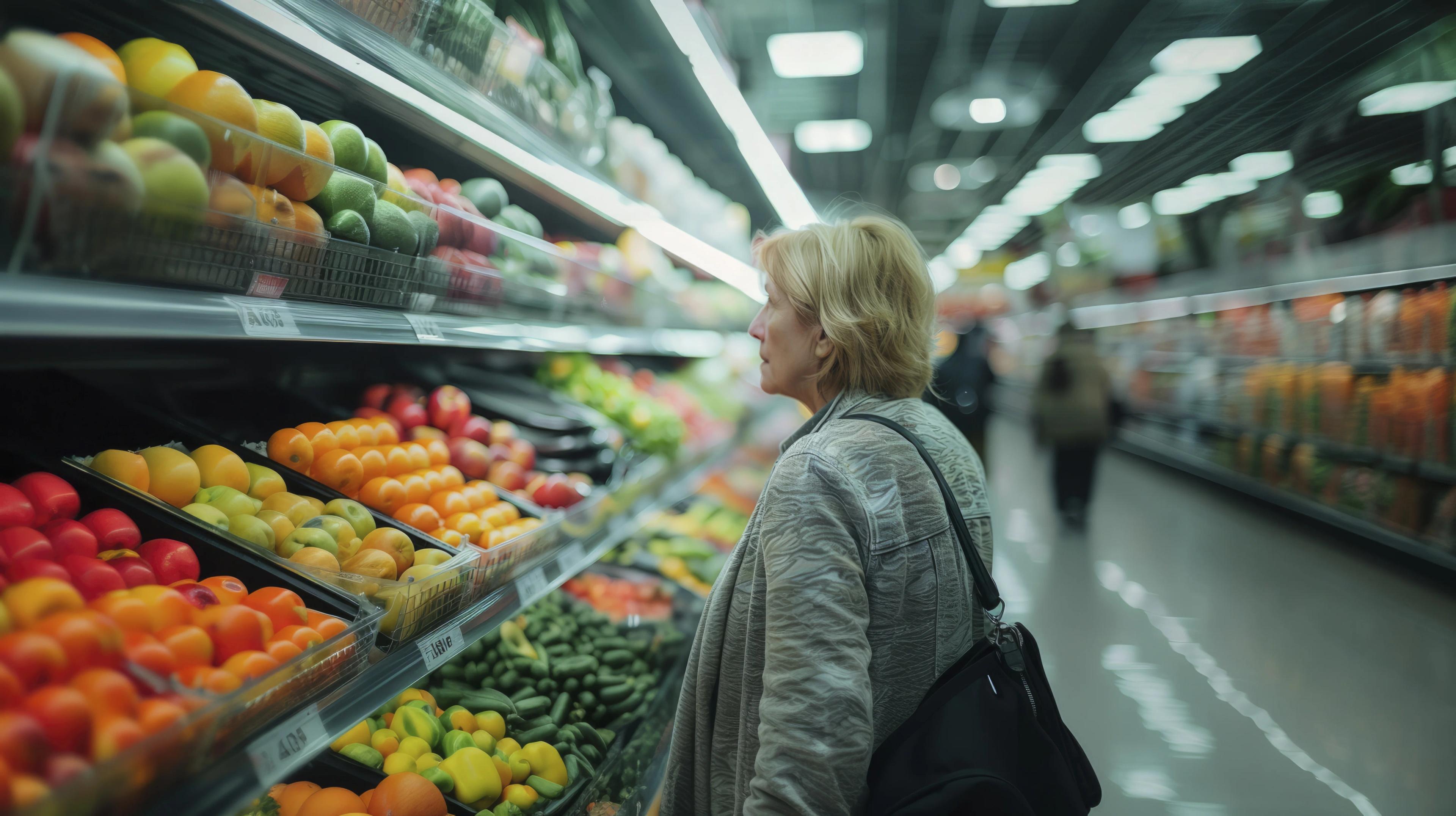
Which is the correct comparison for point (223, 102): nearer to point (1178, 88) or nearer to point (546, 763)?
point (546, 763)

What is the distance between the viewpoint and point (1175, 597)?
4391 mm

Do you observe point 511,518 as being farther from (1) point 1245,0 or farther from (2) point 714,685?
(1) point 1245,0

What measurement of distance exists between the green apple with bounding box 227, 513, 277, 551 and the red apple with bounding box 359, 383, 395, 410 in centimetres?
80

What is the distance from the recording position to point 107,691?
2.17 ft

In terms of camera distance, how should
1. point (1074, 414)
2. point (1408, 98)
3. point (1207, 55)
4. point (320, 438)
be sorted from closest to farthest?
point (320, 438) → point (1408, 98) → point (1207, 55) → point (1074, 414)

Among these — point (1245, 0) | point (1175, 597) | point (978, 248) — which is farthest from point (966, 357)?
point (978, 248)

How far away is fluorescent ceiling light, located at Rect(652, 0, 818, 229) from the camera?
87.7 inches

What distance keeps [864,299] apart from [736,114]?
82.6 inches

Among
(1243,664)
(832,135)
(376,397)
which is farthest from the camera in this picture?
(832,135)

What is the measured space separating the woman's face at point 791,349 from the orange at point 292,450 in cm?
Result: 89

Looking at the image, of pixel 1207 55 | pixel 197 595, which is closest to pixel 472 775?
pixel 197 595

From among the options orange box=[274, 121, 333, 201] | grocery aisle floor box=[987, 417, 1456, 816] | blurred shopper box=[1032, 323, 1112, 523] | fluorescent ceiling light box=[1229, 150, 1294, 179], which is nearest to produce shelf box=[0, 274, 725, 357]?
orange box=[274, 121, 333, 201]

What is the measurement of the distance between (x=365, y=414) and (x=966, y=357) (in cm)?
537

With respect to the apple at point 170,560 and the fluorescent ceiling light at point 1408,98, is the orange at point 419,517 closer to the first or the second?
the apple at point 170,560
